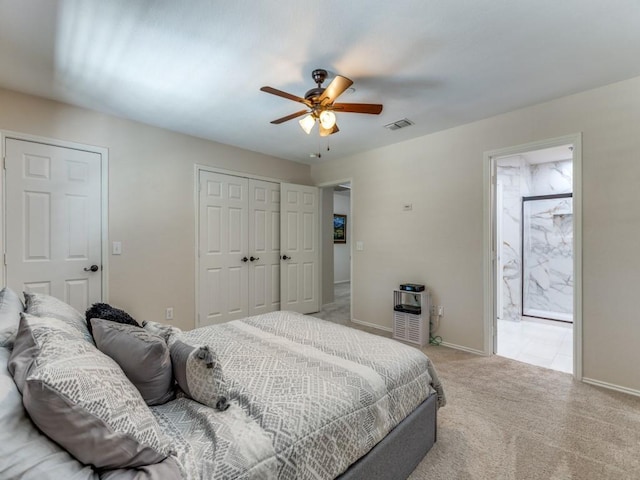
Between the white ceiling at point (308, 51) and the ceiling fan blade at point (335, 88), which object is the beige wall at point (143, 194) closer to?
the white ceiling at point (308, 51)

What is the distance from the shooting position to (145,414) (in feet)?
2.95

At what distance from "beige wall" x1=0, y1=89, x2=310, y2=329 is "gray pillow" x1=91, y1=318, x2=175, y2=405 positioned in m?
2.26

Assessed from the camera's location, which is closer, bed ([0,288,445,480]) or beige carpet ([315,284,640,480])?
bed ([0,288,445,480])

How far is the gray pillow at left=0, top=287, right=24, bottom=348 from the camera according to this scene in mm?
1181

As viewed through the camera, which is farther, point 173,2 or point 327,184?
point 327,184

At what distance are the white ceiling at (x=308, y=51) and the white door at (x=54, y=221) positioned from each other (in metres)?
0.57

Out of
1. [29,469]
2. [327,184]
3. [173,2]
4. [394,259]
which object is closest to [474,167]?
[394,259]

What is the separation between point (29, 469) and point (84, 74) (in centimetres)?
271

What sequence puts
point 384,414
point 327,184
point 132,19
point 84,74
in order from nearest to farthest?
point 384,414
point 132,19
point 84,74
point 327,184

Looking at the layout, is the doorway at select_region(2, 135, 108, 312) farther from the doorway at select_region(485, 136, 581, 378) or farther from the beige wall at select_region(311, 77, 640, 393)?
the doorway at select_region(485, 136, 581, 378)

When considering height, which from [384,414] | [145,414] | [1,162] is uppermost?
[1,162]

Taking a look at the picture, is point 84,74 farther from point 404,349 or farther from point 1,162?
point 404,349

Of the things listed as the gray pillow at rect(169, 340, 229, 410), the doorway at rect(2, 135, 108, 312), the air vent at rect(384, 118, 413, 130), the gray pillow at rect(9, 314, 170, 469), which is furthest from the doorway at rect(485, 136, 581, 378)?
the doorway at rect(2, 135, 108, 312)

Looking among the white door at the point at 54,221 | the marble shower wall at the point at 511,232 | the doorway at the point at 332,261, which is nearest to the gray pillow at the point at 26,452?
the white door at the point at 54,221
